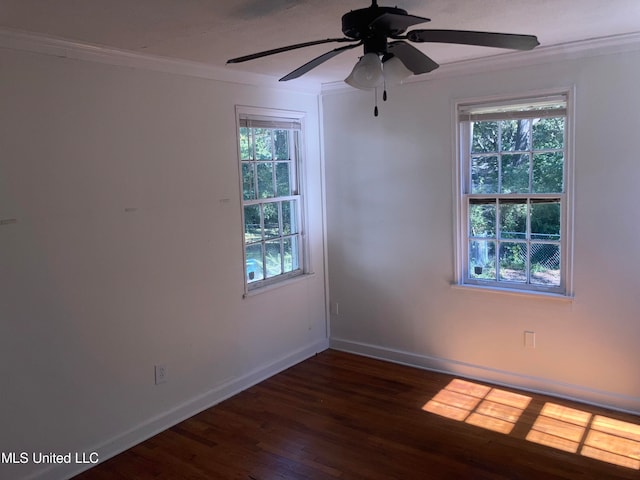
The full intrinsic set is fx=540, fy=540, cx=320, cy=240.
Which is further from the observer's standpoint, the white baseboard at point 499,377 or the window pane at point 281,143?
the window pane at point 281,143

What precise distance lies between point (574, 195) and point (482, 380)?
1.55m

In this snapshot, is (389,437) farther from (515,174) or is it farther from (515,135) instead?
(515,135)

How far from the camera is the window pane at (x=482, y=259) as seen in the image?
4082 mm

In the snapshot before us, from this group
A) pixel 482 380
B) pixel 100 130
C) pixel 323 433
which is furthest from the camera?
pixel 482 380

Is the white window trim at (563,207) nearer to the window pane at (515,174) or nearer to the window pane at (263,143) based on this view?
the window pane at (515,174)

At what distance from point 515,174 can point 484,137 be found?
14.1 inches

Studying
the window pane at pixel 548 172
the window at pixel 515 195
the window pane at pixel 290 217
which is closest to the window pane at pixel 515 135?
the window at pixel 515 195

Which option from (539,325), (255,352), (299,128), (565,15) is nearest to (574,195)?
(539,325)

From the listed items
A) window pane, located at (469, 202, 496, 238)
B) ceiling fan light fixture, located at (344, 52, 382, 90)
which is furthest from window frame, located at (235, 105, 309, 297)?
ceiling fan light fixture, located at (344, 52, 382, 90)

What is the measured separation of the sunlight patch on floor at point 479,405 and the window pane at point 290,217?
177 centimetres

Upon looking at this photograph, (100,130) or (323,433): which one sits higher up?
(100,130)

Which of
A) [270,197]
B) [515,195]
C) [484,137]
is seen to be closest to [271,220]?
[270,197]

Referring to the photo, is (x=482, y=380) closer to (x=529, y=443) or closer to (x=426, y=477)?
(x=529, y=443)

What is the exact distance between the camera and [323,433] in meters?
3.43
